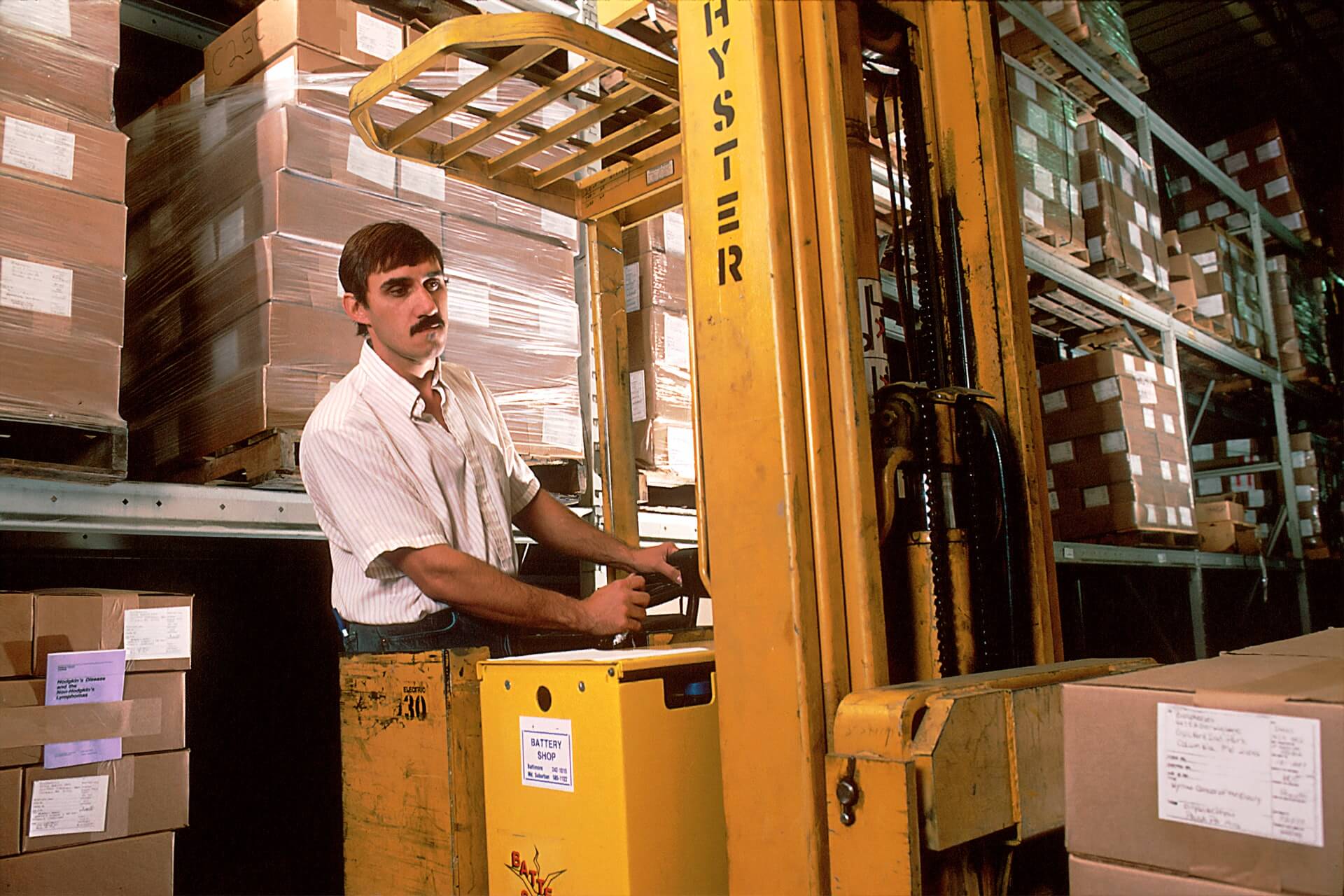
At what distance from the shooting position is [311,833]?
405cm

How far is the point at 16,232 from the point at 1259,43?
10.7 m

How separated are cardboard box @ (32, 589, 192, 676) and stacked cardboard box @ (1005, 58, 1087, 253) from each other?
4.39m

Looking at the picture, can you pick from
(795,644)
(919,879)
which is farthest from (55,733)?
(919,879)

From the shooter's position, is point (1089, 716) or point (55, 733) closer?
point (1089, 716)

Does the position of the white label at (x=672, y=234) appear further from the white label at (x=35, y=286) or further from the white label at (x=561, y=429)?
the white label at (x=35, y=286)

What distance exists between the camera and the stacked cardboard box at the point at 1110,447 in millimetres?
6066

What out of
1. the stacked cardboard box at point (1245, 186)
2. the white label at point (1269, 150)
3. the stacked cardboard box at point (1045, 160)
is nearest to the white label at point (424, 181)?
the stacked cardboard box at point (1045, 160)

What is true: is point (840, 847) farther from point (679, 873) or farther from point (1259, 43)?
point (1259, 43)

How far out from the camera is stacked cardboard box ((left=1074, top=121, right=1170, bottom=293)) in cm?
605

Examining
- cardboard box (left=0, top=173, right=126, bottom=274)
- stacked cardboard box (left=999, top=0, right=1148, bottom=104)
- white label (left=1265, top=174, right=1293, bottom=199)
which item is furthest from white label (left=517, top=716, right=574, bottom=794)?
white label (left=1265, top=174, right=1293, bottom=199)

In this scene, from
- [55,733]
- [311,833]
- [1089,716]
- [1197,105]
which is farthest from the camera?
[1197,105]

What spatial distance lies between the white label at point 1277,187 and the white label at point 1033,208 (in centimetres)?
509

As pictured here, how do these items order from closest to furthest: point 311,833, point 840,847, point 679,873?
point 840,847 → point 679,873 → point 311,833

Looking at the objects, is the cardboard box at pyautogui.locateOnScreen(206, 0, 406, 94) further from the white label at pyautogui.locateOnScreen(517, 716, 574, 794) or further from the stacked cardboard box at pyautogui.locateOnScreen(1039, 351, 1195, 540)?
the stacked cardboard box at pyautogui.locateOnScreen(1039, 351, 1195, 540)
